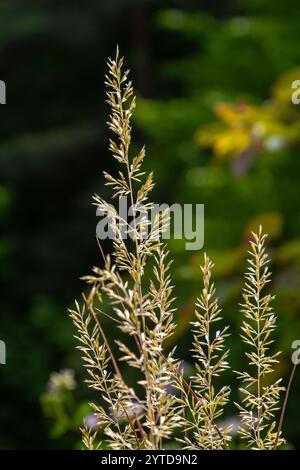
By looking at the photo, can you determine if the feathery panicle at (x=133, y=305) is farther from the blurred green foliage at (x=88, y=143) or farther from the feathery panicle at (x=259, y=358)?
the blurred green foliage at (x=88, y=143)

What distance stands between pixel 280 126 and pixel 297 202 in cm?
185

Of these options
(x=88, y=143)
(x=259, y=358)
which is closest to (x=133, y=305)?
(x=259, y=358)

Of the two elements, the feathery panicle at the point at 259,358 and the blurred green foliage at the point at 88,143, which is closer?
the feathery panicle at the point at 259,358

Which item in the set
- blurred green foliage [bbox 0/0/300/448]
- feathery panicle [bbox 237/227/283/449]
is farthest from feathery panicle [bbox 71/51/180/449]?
blurred green foliage [bbox 0/0/300/448]

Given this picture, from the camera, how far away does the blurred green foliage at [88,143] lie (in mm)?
4969

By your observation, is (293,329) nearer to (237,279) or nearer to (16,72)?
(237,279)

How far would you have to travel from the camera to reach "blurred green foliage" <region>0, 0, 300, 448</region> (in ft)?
16.3

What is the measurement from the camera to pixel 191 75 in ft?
23.7

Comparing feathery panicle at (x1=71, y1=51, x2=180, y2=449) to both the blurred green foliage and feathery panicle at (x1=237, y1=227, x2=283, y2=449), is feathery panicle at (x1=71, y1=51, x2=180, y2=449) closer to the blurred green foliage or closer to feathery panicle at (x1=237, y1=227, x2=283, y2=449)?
feathery panicle at (x1=237, y1=227, x2=283, y2=449)

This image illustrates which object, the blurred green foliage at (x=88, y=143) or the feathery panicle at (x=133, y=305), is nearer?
the feathery panicle at (x=133, y=305)

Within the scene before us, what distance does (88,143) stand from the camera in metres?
9.69

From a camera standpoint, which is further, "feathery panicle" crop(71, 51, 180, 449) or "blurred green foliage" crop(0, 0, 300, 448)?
"blurred green foliage" crop(0, 0, 300, 448)

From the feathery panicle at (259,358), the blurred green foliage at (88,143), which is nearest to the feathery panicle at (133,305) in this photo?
the feathery panicle at (259,358)

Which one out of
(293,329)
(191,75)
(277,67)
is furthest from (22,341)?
(293,329)
